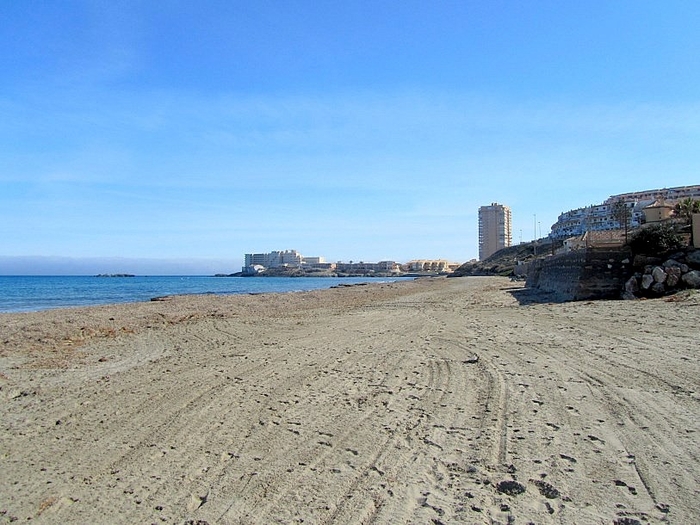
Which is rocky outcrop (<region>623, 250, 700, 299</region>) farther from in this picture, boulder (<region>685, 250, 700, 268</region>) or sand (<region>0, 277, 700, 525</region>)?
sand (<region>0, 277, 700, 525</region>)

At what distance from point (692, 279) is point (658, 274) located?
106cm

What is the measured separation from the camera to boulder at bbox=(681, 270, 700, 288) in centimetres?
1645

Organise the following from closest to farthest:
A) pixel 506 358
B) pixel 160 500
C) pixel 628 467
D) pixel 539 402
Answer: pixel 160 500 < pixel 628 467 < pixel 539 402 < pixel 506 358

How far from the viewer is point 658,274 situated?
17422 millimetres

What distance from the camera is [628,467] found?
410 centimetres

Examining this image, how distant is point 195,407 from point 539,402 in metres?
4.18

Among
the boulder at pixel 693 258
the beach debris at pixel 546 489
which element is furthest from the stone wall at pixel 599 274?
the beach debris at pixel 546 489


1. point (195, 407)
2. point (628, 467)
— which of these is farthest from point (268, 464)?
point (628, 467)

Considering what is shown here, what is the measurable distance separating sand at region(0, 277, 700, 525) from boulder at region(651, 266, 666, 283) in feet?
26.1

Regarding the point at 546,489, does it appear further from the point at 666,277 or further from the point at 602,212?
the point at 602,212

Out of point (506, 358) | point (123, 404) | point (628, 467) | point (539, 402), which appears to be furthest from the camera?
point (506, 358)

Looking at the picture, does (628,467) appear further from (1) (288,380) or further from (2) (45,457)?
(2) (45,457)

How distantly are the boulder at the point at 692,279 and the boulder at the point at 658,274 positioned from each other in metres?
0.58

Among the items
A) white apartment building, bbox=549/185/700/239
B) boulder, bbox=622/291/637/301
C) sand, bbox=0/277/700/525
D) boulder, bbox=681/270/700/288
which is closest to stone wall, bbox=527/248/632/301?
boulder, bbox=622/291/637/301
